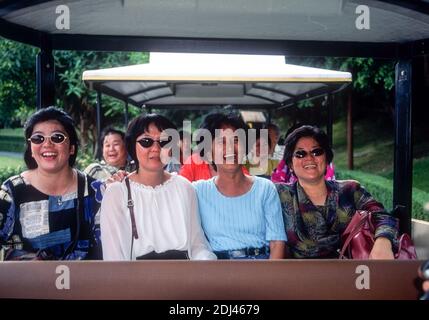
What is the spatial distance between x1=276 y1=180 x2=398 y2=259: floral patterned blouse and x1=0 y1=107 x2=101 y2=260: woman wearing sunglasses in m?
0.84

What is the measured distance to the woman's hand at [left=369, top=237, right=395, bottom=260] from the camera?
7.32ft

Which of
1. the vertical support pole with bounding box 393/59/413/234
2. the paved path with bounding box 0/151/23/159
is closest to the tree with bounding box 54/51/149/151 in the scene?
the paved path with bounding box 0/151/23/159

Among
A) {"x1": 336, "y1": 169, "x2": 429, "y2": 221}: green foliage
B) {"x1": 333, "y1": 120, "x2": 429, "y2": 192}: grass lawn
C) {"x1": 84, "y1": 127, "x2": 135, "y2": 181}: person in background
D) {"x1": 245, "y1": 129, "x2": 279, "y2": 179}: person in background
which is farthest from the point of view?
{"x1": 333, "y1": 120, "x2": 429, "y2": 192}: grass lawn

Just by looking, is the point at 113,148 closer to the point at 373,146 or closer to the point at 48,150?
the point at 48,150

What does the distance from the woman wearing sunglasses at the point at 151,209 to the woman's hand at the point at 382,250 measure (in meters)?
0.66

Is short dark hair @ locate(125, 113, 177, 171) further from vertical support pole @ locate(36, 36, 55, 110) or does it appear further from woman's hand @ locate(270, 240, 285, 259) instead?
woman's hand @ locate(270, 240, 285, 259)

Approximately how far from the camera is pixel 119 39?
2.71 meters

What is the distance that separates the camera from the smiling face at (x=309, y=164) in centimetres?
245

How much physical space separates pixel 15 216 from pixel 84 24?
91 cm

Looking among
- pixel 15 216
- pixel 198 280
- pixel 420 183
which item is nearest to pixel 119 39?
pixel 15 216

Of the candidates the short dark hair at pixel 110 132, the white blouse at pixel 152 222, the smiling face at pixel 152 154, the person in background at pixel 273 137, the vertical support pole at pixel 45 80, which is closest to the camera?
the white blouse at pixel 152 222

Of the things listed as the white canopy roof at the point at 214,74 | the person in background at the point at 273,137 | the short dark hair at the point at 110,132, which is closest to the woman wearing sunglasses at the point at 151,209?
the white canopy roof at the point at 214,74

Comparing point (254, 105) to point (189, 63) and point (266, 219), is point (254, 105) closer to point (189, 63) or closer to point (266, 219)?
point (189, 63)

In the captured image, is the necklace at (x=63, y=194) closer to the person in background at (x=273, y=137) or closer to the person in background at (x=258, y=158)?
the person in background at (x=258, y=158)
